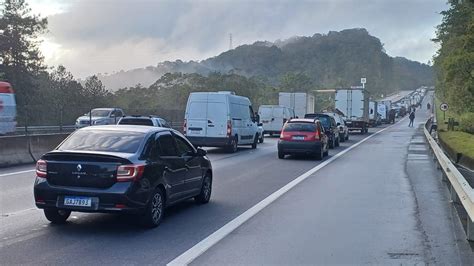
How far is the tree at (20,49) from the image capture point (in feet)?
154

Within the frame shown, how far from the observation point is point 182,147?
10164mm

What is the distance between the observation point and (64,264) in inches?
256

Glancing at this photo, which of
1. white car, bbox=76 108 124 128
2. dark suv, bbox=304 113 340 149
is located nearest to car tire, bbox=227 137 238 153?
dark suv, bbox=304 113 340 149

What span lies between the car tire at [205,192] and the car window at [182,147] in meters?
0.90

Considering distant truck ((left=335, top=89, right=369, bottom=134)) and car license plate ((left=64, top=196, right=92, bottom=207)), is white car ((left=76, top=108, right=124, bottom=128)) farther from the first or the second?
car license plate ((left=64, top=196, right=92, bottom=207))

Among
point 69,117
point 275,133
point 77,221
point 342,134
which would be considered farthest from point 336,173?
point 275,133

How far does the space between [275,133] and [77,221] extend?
32.4 m

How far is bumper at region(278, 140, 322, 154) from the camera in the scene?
22.1 metres

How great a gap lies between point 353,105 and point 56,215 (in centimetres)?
4007

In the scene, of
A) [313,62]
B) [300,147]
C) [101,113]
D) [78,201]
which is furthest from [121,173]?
[313,62]

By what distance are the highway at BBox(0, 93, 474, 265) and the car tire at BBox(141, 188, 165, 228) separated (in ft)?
0.44

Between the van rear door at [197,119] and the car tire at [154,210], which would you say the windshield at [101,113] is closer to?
the van rear door at [197,119]

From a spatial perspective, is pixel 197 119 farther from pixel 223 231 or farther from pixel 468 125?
pixel 468 125

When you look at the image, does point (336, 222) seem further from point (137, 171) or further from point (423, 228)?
point (137, 171)
